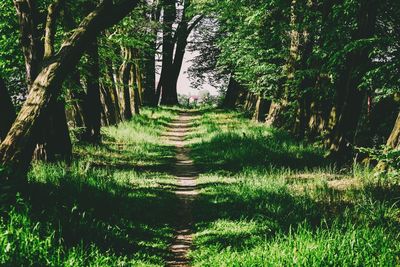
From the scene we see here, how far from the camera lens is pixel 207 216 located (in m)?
7.17

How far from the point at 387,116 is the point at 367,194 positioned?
6091 millimetres

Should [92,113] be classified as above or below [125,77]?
below

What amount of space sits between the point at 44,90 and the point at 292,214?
4.52m

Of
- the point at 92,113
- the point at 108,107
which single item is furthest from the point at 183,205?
the point at 108,107

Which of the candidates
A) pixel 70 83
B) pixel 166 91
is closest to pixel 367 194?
pixel 70 83

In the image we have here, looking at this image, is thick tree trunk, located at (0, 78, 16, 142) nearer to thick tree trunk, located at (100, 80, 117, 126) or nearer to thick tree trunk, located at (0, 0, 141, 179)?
thick tree trunk, located at (0, 0, 141, 179)

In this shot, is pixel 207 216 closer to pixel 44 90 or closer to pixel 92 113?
pixel 44 90

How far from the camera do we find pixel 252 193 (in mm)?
7730

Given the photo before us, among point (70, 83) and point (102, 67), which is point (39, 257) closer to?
point (70, 83)

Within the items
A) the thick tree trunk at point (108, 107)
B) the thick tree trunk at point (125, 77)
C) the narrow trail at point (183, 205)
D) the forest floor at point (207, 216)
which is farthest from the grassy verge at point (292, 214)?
the thick tree trunk at point (125, 77)

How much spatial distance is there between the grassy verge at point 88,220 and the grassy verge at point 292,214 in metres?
0.77

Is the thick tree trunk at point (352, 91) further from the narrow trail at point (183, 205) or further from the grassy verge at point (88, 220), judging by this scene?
the grassy verge at point (88, 220)

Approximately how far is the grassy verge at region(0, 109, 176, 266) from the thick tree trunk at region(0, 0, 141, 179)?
0.54 m

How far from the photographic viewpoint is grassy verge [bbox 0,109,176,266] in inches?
173
